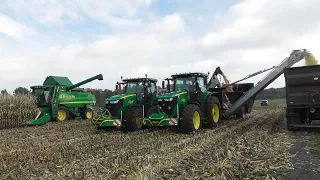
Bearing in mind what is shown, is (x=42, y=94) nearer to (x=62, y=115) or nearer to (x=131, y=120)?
(x=62, y=115)

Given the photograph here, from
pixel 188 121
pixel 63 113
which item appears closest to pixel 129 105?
pixel 188 121

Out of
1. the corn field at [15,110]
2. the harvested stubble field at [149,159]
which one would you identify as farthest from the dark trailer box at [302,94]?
the corn field at [15,110]

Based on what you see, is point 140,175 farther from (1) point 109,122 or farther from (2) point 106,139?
(1) point 109,122

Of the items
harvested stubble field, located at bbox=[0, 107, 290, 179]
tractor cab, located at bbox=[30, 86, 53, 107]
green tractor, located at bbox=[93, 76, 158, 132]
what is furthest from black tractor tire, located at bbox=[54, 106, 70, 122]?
harvested stubble field, located at bbox=[0, 107, 290, 179]

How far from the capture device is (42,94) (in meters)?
18.7

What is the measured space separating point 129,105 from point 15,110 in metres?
7.74

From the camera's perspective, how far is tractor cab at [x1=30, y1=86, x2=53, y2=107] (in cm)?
1856

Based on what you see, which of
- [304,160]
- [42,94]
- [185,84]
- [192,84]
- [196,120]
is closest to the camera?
[304,160]

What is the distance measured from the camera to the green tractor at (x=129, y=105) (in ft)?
38.1

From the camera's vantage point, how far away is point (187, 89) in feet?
40.3

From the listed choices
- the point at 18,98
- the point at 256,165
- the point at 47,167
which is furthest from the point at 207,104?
the point at 18,98

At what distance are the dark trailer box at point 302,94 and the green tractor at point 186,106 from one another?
293cm

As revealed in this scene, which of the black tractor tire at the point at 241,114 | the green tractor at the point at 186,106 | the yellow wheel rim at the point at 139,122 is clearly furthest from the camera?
the black tractor tire at the point at 241,114

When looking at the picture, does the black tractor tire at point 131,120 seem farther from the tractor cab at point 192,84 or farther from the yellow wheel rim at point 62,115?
the yellow wheel rim at point 62,115
